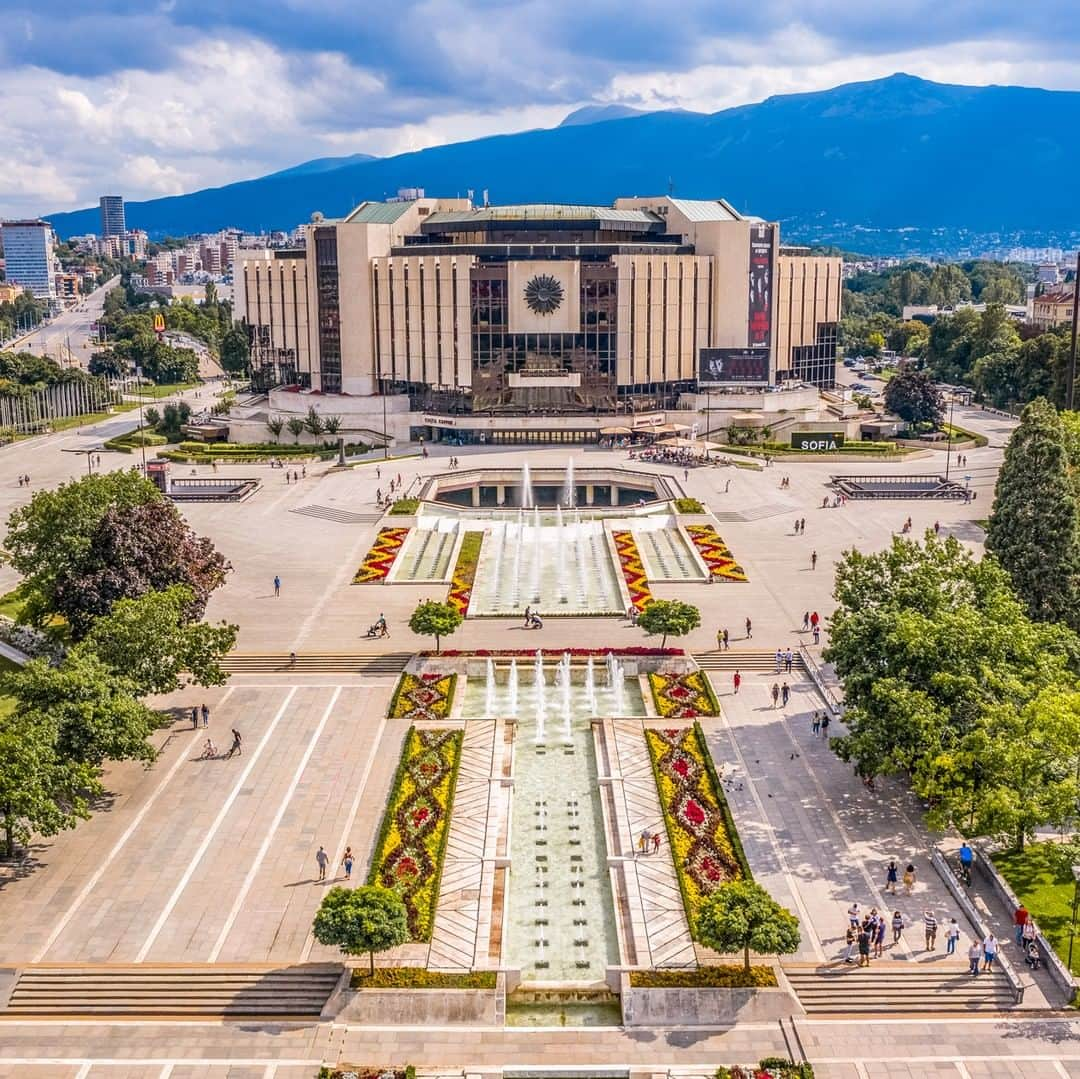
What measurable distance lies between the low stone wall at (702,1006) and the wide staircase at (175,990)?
6414 mm

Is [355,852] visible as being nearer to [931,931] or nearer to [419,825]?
[419,825]

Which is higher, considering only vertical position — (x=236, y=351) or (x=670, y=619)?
(x=236, y=351)

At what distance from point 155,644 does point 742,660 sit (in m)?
21.1

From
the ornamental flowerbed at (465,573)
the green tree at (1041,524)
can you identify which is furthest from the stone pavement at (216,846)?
the green tree at (1041,524)

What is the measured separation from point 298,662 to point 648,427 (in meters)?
55.2

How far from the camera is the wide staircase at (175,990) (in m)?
24.1

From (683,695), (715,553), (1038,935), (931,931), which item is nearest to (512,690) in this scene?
(683,695)

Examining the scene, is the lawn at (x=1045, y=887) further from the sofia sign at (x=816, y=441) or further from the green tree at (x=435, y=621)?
the sofia sign at (x=816, y=441)

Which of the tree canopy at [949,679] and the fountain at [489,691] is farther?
the fountain at [489,691]

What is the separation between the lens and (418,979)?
24375mm

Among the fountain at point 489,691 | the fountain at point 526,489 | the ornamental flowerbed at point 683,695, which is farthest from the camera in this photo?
the fountain at point 526,489

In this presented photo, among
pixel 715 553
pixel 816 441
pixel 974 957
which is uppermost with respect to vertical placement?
pixel 816 441

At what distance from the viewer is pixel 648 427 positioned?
94.3 meters

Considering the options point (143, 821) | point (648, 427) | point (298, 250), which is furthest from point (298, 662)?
point (298, 250)
